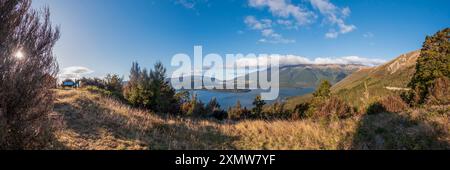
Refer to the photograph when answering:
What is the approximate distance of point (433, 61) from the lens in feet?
87.5

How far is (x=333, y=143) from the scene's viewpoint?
742 cm

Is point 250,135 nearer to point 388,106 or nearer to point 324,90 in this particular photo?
point 388,106

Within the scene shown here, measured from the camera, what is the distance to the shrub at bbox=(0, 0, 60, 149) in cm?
479

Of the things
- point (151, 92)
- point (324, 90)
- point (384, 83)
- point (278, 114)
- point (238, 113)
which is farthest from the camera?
point (384, 83)

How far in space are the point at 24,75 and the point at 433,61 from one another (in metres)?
36.9

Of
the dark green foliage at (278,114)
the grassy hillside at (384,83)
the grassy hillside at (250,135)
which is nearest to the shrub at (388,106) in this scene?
the grassy hillside at (250,135)

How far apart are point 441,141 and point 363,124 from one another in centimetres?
342

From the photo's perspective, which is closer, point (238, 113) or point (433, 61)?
point (433, 61)

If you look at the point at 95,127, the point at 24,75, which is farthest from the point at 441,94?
the point at 24,75

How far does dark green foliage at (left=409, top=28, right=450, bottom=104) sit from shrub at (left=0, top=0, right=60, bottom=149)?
32.2 metres

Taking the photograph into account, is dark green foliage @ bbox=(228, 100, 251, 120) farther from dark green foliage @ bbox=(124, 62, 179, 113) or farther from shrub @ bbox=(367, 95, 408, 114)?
shrub @ bbox=(367, 95, 408, 114)
